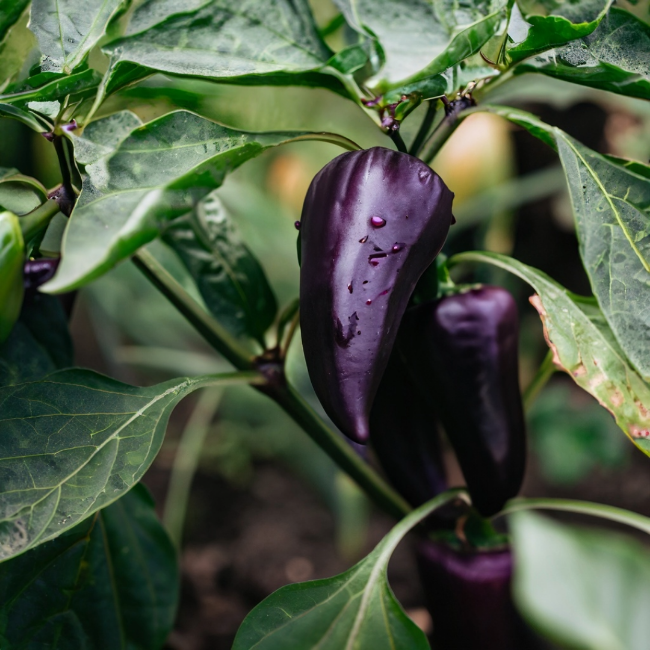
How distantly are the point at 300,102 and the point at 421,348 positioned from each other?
0.34 metres

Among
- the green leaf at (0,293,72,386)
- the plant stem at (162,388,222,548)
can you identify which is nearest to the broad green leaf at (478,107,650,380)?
the green leaf at (0,293,72,386)

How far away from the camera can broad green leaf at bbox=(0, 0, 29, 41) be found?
364mm

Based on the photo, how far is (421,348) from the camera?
0.39 metres

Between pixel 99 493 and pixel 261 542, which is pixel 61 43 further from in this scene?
pixel 261 542

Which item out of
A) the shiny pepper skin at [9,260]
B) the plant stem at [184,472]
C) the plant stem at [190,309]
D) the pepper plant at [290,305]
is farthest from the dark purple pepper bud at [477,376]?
the plant stem at [184,472]

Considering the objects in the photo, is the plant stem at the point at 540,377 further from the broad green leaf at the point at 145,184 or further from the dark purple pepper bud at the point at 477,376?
the broad green leaf at the point at 145,184

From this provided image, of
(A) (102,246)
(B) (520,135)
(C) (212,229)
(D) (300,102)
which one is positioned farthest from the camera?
(B) (520,135)

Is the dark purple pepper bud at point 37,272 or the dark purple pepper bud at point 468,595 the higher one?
the dark purple pepper bud at point 37,272

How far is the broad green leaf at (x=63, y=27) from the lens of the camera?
1.13ft

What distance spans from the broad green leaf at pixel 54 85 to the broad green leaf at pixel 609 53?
0.25m

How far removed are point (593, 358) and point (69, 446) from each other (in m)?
0.29

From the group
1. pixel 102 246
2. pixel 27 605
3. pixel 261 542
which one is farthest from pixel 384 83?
pixel 261 542

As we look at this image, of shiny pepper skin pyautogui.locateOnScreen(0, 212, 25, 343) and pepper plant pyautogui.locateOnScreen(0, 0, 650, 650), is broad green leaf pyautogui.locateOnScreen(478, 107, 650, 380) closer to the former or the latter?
pepper plant pyautogui.locateOnScreen(0, 0, 650, 650)

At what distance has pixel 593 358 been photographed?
1.10 feet
